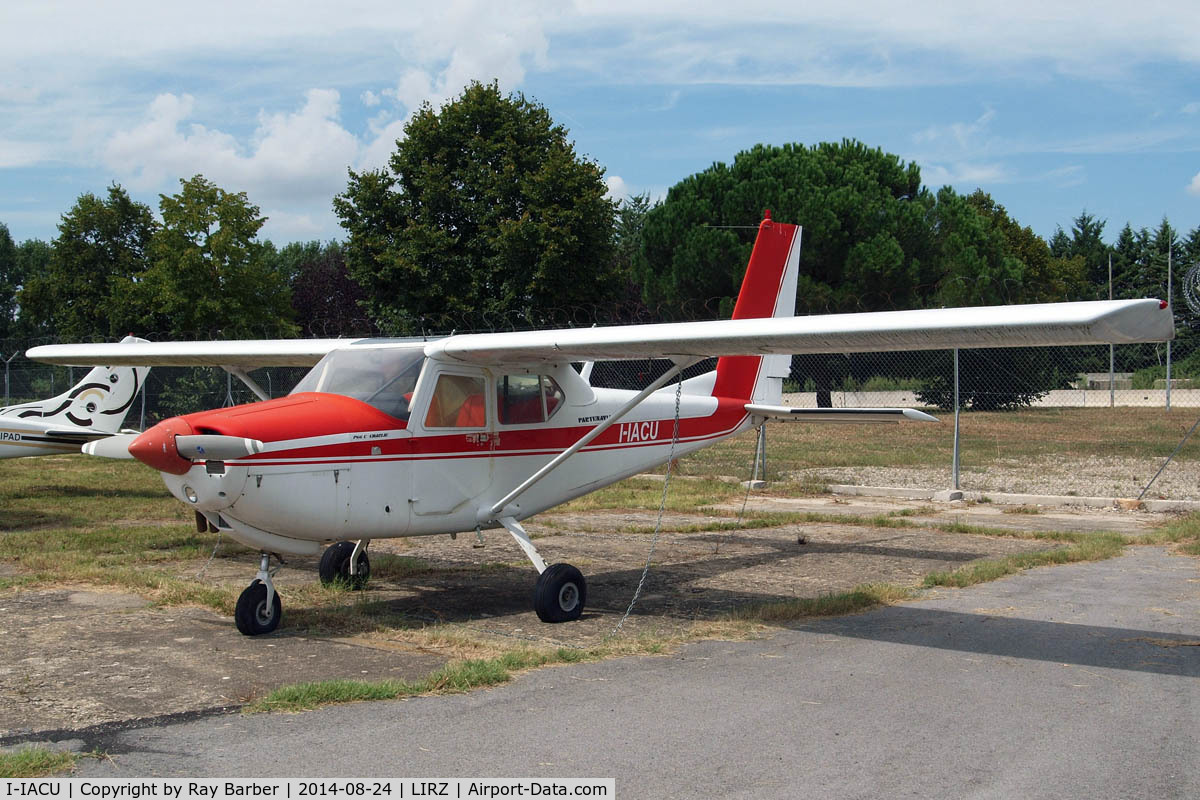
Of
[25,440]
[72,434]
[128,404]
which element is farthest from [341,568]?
[128,404]

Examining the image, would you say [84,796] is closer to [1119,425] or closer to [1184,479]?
[1184,479]

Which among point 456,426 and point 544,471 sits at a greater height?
point 456,426

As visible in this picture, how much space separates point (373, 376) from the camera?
310 inches

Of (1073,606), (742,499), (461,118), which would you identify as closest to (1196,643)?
(1073,606)

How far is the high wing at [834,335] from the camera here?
18.3ft

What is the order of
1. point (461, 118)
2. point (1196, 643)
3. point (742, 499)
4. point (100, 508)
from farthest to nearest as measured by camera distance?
point (461, 118) < point (742, 499) < point (100, 508) < point (1196, 643)

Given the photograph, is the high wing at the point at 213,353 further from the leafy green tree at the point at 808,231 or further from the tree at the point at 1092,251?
the tree at the point at 1092,251

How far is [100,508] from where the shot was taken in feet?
47.2

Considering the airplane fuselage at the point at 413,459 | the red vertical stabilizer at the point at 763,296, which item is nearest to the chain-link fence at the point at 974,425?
the red vertical stabilizer at the point at 763,296

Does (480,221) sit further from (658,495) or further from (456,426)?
(456,426)

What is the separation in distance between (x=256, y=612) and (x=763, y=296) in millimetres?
6088

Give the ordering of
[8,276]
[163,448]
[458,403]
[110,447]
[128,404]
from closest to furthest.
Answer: [163,448] → [110,447] → [458,403] → [128,404] → [8,276]

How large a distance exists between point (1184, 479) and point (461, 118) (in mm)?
Answer: 28465
